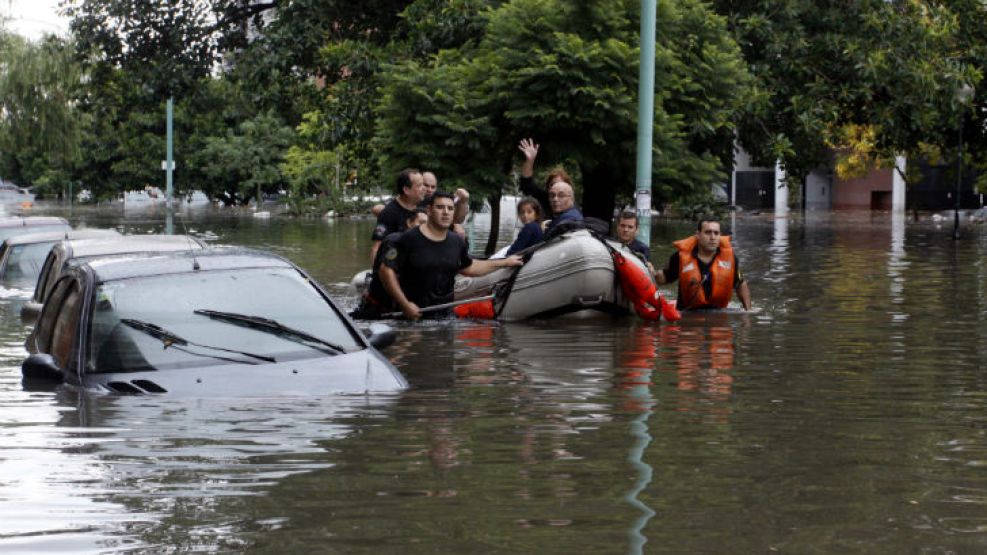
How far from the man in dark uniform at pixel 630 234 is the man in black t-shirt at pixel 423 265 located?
2.49 meters

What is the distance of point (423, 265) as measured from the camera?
14.0 metres

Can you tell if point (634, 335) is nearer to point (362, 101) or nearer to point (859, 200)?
point (362, 101)

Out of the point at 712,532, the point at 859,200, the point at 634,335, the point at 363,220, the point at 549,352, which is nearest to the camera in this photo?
the point at 712,532

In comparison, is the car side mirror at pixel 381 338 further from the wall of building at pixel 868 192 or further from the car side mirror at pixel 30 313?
the wall of building at pixel 868 192

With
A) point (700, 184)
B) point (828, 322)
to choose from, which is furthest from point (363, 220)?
point (828, 322)

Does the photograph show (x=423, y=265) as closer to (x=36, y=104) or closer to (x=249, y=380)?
(x=249, y=380)

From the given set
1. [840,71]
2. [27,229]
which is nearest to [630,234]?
[27,229]

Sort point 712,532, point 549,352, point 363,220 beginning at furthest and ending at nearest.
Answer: point 363,220 → point 549,352 → point 712,532

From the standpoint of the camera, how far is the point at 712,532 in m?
5.68

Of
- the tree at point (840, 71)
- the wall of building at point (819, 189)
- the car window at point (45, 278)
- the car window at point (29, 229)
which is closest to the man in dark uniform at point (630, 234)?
the car window at point (45, 278)

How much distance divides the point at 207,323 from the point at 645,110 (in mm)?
10098

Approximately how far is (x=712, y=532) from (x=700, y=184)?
16580mm

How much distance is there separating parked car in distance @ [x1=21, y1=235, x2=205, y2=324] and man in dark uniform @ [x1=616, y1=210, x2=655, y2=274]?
481 centimetres

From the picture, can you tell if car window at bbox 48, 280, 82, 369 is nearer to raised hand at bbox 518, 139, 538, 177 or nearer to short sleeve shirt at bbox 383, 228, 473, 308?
short sleeve shirt at bbox 383, 228, 473, 308
